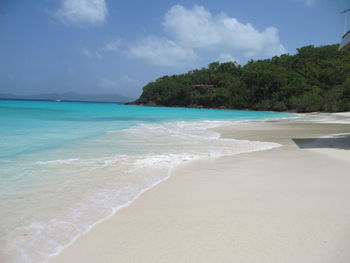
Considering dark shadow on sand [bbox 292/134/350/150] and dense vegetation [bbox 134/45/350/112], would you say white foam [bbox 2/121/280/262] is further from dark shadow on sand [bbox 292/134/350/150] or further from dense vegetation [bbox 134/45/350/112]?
dense vegetation [bbox 134/45/350/112]

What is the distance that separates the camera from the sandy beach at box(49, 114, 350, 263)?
6.93 feet

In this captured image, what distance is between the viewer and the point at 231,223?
267cm

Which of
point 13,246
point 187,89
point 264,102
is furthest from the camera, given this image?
point 187,89

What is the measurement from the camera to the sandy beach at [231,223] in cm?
211

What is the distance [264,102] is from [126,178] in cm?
5557

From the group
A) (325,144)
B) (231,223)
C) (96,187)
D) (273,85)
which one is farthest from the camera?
(273,85)

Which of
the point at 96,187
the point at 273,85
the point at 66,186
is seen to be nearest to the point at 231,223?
the point at 96,187

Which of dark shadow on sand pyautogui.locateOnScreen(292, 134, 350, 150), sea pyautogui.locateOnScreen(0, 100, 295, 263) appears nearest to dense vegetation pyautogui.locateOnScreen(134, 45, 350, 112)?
dark shadow on sand pyautogui.locateOnScreen(292, 134, 350, 150)

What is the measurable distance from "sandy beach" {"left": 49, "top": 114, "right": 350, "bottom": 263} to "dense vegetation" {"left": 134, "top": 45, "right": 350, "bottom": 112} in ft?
138

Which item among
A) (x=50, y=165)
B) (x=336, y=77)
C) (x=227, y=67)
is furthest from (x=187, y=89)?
(x=50, y=165)

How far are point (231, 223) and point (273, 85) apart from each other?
5775 centimetres

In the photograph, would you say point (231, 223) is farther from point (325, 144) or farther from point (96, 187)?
point (325, 144)

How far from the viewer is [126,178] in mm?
4508

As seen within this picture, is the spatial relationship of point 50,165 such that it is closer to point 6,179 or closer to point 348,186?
point 6,179
